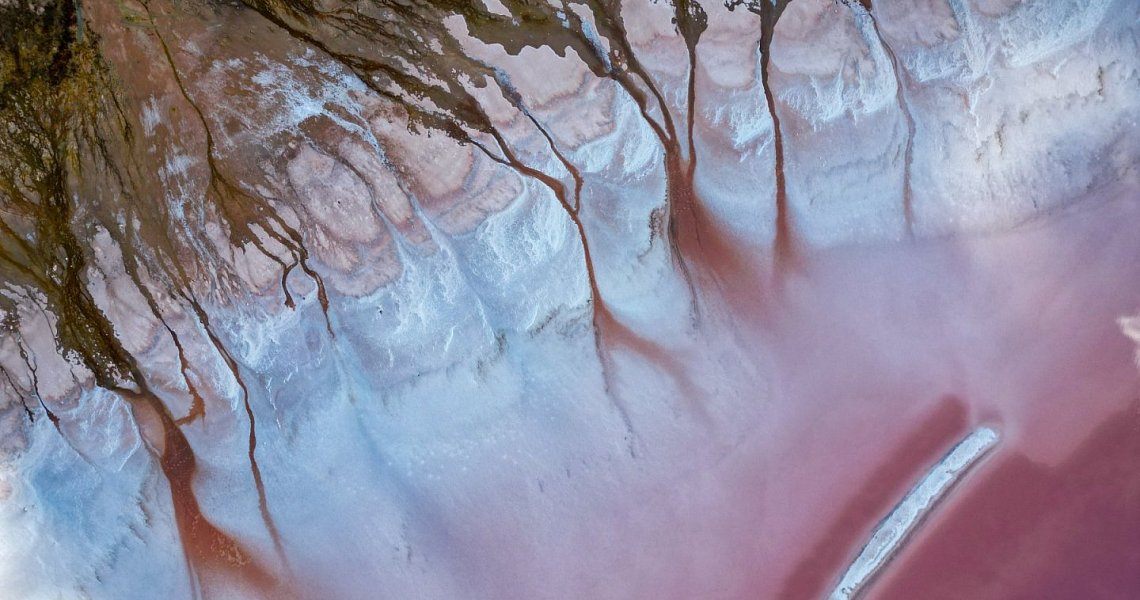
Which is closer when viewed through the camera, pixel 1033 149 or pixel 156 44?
pixel 156 44

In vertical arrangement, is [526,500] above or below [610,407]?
below

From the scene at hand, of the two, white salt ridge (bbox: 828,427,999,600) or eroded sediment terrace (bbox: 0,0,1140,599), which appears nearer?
eroded sediment terrace (bbox: 0,0,1140,599)

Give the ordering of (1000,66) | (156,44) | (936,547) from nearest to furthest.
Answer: (156,44)
(1000,66)
(936,547)

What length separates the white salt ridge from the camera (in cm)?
158

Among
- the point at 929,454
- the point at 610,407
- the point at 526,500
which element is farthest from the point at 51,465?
the point at 929,454

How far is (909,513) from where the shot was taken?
1.58 metres

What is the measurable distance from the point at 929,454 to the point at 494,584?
1.10 metres

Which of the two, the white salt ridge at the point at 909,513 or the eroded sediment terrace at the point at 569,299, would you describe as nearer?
the eroded sediment terrace at the point at 569,299

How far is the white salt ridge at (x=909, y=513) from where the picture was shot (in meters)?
1.58

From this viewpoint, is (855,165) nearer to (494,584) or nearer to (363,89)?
(363,89)

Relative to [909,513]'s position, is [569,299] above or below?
above

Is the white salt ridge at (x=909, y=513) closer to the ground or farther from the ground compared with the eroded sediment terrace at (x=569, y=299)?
closer to the ground

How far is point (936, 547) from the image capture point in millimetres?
1601

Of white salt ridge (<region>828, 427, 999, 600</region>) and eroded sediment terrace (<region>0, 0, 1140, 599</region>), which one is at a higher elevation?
eroded sediment terrace (<region>0, 0, 1140, 599</region>)
